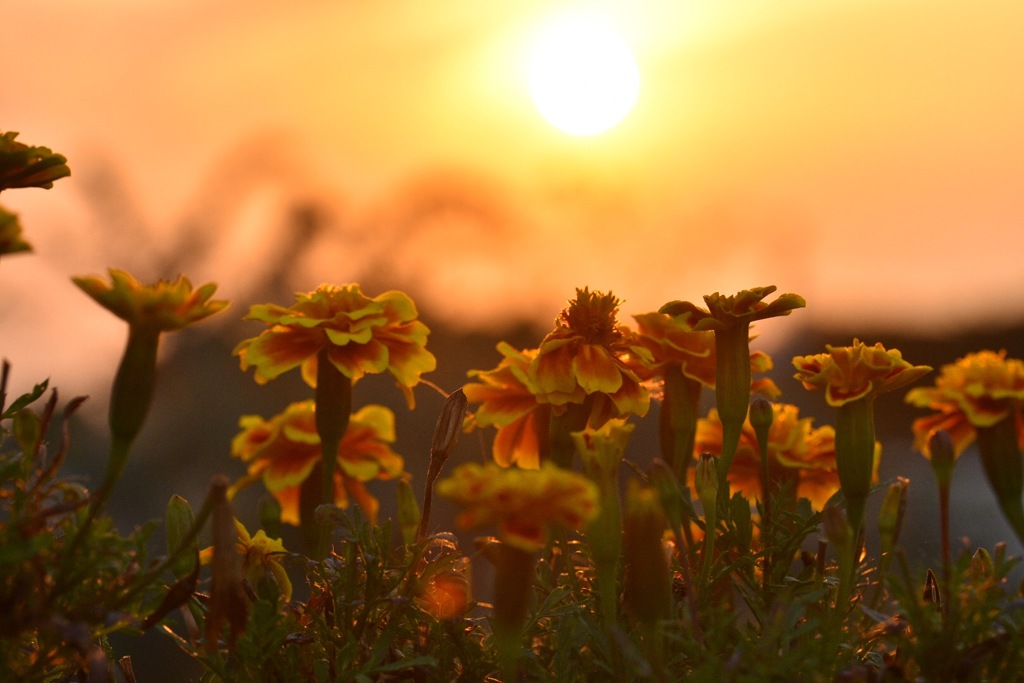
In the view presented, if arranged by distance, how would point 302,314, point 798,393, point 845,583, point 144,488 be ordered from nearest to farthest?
point 845,583, point 302,314, point 144,488, point 798,393

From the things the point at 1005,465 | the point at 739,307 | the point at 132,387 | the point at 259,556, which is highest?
the point at 739,307

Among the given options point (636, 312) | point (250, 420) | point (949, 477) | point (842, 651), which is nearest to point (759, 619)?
point (842, 651)

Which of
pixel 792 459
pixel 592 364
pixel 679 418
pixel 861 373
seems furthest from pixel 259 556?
pixel 792 459

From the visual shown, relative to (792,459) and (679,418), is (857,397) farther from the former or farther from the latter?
(792,459)

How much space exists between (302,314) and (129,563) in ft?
1.53

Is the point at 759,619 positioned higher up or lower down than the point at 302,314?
lower down

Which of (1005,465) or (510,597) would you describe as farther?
(1005,465)

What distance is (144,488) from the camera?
504cm

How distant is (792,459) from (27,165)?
968 mm

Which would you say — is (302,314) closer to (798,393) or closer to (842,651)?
(842,651)

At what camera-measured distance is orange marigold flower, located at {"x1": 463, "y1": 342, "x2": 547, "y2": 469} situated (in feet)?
3.78

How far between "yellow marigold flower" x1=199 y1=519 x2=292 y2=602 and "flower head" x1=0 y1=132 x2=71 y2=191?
339 millimetres

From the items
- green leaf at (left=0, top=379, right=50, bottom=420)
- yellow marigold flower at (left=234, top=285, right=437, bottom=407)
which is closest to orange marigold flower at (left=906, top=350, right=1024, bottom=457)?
yellow marigold flower at (left=234, top=285, right=437, bottom=407)

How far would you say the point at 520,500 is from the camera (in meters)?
0.61
